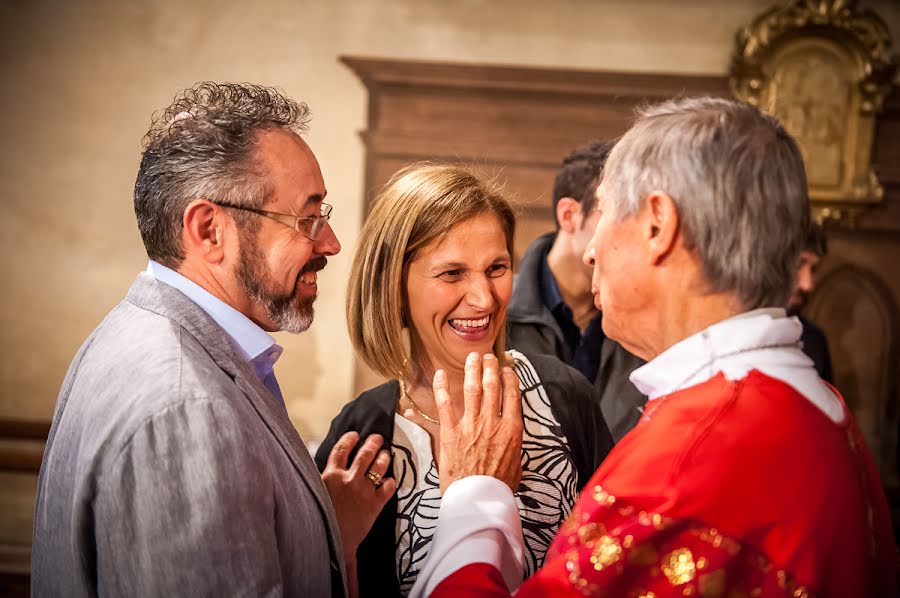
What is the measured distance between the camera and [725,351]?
0.99 metres

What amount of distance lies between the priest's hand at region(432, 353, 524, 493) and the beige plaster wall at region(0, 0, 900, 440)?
2.68 m

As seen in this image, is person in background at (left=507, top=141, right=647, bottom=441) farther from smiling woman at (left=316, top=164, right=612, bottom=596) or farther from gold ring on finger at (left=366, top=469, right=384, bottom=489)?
gold ring on finger at (left=366, top=469, right=384, bottom=489)

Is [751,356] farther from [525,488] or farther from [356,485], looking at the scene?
[356,485]

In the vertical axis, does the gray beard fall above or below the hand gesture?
above

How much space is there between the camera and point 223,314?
1259 mm

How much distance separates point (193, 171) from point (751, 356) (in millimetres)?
902

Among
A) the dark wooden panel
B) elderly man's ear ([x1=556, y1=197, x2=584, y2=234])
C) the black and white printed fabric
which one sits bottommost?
the black and white printed fabric

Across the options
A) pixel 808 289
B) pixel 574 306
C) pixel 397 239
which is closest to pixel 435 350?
pixel 397 239

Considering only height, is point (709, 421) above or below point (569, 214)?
below

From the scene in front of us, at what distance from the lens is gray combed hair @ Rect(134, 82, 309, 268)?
1270mm

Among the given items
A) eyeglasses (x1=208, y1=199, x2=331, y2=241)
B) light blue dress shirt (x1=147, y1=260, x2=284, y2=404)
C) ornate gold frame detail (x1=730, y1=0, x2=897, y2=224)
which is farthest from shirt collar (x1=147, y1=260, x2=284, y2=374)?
ornate gold frame detail (x1=730, y1=0, x2=897, y2=224)

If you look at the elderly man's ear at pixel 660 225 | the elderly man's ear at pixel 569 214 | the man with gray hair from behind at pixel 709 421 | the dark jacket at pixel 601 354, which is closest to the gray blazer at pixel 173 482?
the man with gray hair from behind at pixel 709 421

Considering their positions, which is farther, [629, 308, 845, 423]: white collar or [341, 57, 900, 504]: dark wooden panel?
[341, 57, 900, 504]: dark wooden panel

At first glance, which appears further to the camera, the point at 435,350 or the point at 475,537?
the point at 435,350
